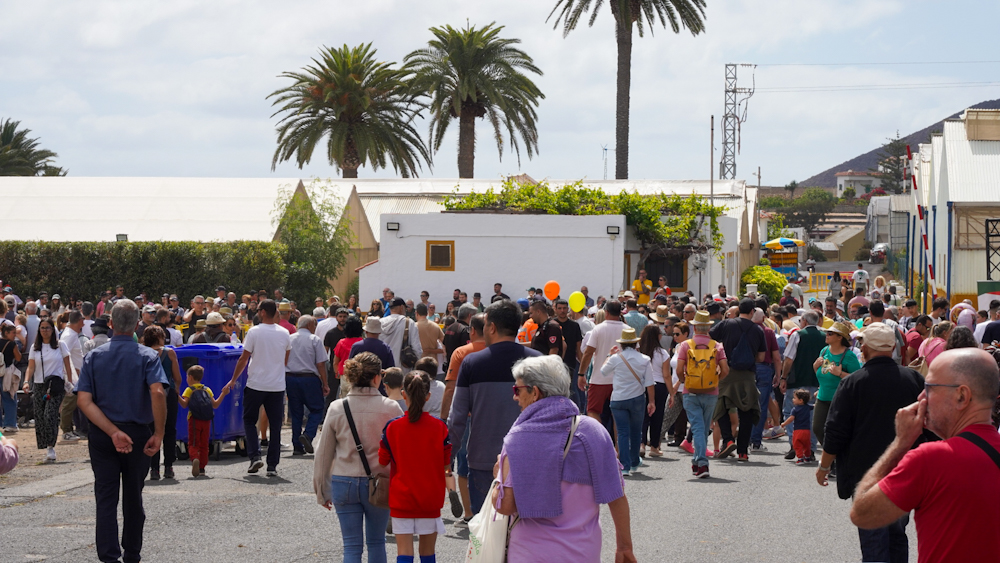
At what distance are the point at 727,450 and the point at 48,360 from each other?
28.0ft

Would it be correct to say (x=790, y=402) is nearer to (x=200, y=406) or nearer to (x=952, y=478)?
(x=200, y=406)

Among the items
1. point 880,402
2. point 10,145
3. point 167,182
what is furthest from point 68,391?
point 10,145

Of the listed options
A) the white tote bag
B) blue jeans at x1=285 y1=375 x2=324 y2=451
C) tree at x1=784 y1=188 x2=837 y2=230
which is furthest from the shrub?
tree at x1=784 y1=188 x2=837 y2=230

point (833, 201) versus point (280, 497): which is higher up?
point (833, 201)

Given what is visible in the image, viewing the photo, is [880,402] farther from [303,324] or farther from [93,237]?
[93,237]

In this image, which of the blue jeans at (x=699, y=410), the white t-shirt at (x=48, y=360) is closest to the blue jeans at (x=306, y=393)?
the white t-shirt at (x=48, y=360)

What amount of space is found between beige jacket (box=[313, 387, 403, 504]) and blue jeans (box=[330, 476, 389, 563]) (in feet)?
0.21

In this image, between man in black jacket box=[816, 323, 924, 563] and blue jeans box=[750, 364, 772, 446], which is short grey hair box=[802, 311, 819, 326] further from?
man in black jacket box=[816, 323, 924, 563]

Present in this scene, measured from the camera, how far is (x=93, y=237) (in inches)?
1358

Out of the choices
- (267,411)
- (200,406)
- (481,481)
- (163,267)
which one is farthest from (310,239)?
(481,481)

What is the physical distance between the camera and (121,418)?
6.71 metres

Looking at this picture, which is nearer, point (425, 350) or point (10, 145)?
point (425, 350)

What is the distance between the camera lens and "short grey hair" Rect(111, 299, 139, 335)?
6719mm

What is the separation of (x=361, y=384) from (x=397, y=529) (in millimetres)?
956
